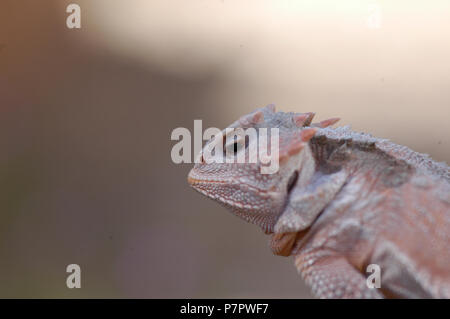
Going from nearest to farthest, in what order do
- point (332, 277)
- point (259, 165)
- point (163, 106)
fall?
point (332, 277)
point (259, 165)
point (163, 106)

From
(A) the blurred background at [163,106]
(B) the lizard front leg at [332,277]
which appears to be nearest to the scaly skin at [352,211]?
(B) the lizard front leg at [332,277]

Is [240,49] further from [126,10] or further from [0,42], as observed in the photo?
[0,42]

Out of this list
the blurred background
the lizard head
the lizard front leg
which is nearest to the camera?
the lizard front leg

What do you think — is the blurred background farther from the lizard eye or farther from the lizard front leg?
the lizard front leg

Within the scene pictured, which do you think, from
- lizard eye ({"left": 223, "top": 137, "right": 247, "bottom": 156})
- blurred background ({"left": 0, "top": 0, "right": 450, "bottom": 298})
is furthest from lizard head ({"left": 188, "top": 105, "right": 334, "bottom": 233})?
blurred background ({"left": 0, "top": 0, "right": 450, "bottom": 298})

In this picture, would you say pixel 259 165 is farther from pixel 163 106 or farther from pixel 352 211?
pixel 163 106

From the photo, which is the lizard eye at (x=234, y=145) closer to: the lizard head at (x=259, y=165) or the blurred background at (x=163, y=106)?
the lizard head at (x=259, y=165)

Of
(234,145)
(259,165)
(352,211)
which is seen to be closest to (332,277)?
(352,211)
